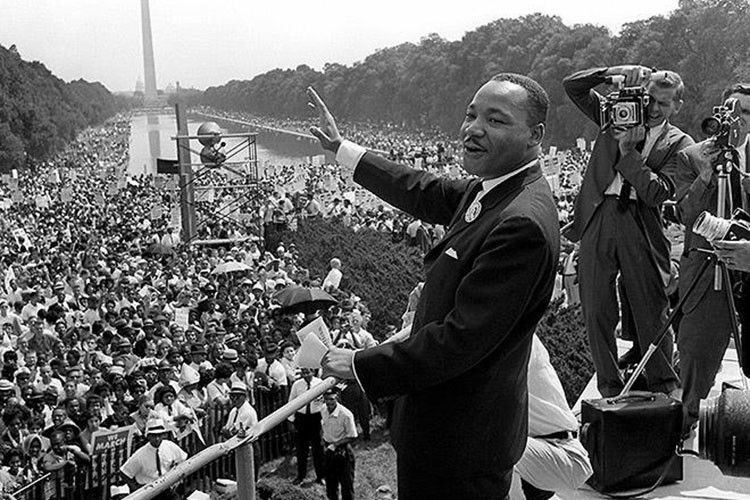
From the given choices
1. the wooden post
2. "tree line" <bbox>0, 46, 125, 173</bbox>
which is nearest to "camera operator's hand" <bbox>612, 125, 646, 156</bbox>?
the wooden post

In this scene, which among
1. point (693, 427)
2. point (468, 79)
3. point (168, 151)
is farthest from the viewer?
point (168, 151)

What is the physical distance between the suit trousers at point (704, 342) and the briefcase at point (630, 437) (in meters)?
0.53

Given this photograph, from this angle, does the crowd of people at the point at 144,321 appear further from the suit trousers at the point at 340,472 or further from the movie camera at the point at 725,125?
the movie camera at the point at 725,125

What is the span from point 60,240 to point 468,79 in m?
56.9

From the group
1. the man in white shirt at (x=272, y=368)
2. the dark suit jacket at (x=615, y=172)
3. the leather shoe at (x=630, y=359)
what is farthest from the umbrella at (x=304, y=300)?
the dark suit jacket at (x=615, y=172)

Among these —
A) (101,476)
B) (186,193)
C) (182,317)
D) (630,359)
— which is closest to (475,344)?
(630,359)

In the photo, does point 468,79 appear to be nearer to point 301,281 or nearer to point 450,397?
point 301,281

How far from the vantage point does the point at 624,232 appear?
13.9ft

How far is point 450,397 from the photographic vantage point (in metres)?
2.42

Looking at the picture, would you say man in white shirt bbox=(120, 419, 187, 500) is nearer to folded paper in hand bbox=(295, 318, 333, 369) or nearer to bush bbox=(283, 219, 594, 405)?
bush bbox=(283, 219, 594, 405)

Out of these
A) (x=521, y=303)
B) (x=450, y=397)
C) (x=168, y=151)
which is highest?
(x=521, y=303)

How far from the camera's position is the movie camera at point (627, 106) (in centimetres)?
388

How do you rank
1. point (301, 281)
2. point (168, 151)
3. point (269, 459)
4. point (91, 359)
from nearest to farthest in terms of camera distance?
point (269, 459)
point (91, 359)
point (301, 281)
point (168, 151)

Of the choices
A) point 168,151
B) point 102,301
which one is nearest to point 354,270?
point 102,301
